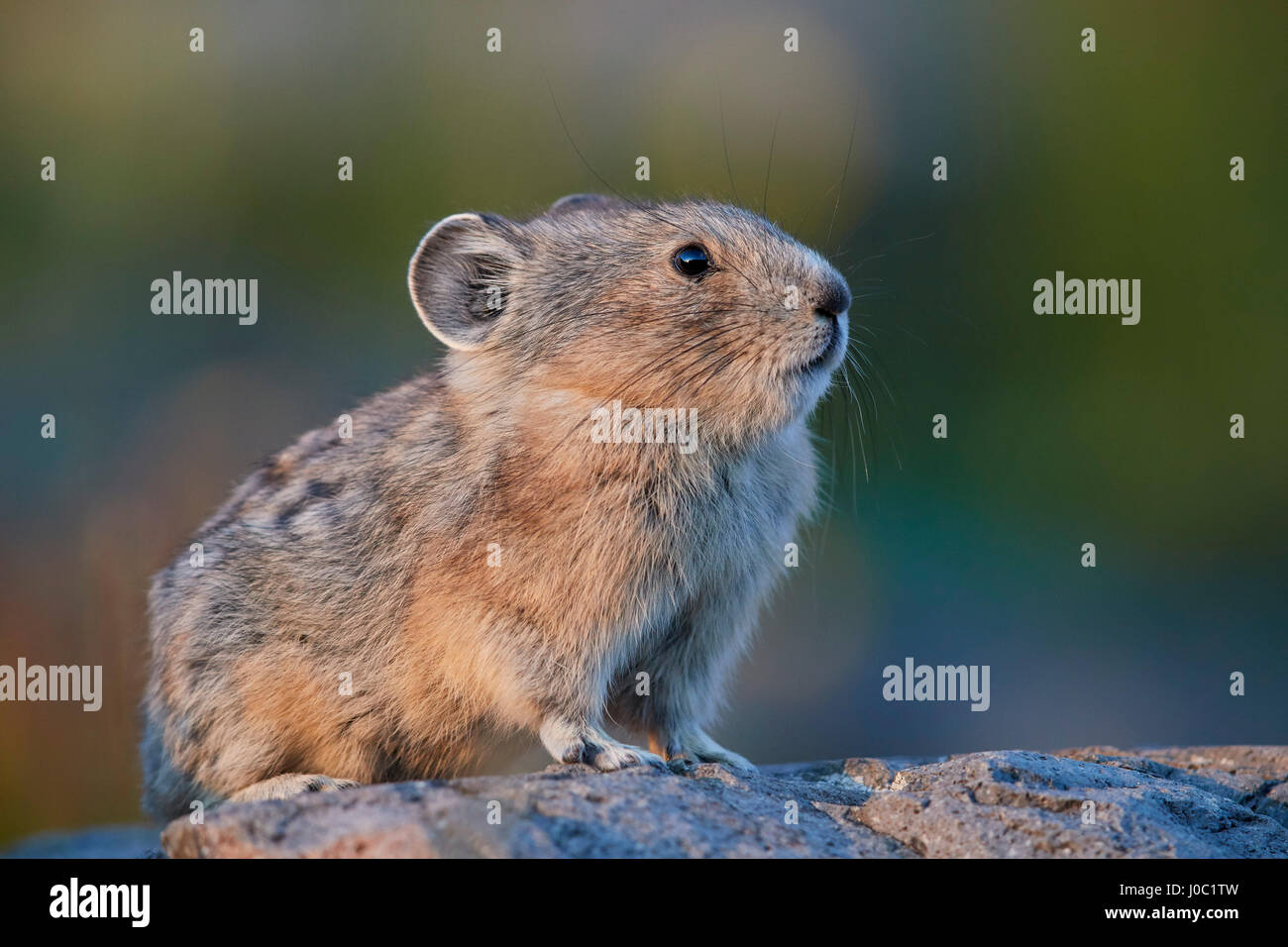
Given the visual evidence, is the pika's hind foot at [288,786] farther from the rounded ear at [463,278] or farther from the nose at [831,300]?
the nose at [831,300]

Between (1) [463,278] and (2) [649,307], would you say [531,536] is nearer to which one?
(2) [649,307]

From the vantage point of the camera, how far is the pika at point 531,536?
21.3ft

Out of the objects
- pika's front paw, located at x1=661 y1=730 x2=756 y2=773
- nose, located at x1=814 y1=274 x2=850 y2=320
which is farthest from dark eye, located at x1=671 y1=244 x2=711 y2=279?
pika's front paw, located at x1=661 y1=730 x2=756 y2=773

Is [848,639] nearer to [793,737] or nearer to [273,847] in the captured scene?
[793,737]

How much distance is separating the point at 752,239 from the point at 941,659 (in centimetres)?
755

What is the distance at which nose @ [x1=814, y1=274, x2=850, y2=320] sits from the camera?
6500 mm

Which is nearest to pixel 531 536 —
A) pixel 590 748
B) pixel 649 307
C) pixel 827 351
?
pixel 590 748

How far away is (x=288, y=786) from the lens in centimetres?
671

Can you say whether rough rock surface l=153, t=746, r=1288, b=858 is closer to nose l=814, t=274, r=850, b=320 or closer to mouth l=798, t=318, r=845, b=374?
mouth l=798, t=318, r=845, b=374

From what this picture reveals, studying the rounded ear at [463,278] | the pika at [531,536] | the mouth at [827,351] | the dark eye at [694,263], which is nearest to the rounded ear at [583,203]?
the pika at [531,536]

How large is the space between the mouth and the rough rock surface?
205 cm

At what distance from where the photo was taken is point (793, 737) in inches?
518

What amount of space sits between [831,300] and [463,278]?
7.13ft
